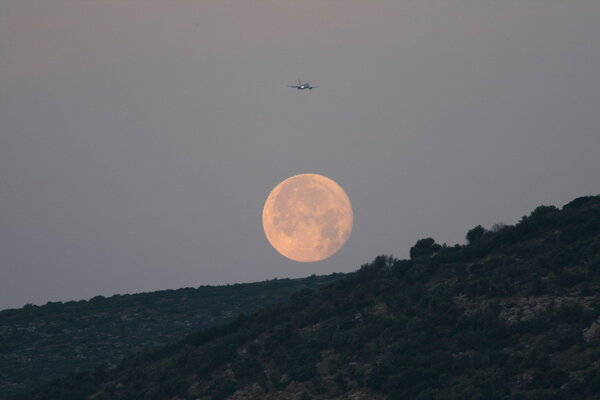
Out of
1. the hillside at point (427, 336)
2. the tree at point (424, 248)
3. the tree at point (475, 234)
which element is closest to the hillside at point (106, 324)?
the hillside at point (427, 336)

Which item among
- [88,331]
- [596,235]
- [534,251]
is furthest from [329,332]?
[88,331]

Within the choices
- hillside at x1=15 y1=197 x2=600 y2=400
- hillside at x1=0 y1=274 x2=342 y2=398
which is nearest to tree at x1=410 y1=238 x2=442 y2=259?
hillside at x1=15 y1=197 x2=600 y2=400

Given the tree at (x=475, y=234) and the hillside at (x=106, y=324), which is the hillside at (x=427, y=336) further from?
the hillside at (x=106, y=324)

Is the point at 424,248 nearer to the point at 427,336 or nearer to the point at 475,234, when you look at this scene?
the point at 475,234

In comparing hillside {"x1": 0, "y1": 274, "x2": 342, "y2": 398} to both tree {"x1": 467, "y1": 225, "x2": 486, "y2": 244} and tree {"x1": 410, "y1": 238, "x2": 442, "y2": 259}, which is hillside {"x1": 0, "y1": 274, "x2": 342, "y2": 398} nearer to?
tree {"x1": 410, "y1": 238, "x2": 442, "y2": 259}

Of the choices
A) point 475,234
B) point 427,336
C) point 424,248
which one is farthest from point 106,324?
point 427,336
